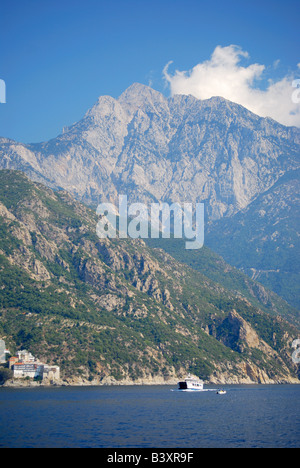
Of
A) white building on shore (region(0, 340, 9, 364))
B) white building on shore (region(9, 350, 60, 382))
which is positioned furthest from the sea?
white building on shore (region(0, 340, 9, 364))

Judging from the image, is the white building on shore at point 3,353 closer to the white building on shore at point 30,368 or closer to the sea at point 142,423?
the white building on shore at point 30,368

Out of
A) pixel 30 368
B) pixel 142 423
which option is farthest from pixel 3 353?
pixel 142 423

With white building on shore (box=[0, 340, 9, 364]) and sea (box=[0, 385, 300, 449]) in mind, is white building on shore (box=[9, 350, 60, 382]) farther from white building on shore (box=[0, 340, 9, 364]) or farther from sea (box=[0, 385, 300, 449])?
sea (box=[0, 385, 300, 449])

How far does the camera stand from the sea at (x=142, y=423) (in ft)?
260

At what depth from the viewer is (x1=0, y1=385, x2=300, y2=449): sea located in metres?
79.2

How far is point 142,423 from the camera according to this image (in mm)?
98625

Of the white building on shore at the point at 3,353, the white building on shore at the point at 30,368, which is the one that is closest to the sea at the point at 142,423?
the white building on shore at the point at 30,368

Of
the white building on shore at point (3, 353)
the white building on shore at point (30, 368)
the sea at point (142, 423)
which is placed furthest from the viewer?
the white building on shore at point (3, 353)

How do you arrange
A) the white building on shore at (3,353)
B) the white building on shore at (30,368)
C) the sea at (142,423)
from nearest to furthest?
the sea at (142,423) → the white building on shore at (30,368) → the white building on shore at (3,353)
